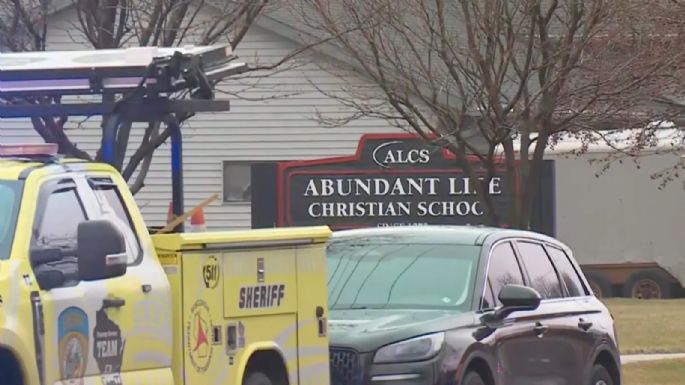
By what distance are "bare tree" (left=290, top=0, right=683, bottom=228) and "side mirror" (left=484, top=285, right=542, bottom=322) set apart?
159 inches

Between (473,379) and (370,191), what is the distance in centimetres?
1659

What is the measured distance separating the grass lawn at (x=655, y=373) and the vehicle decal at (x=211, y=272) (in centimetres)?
890

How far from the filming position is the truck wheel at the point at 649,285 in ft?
96.3

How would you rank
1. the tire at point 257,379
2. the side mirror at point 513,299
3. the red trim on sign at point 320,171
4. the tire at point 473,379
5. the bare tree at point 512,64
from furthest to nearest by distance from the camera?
the red trim on sign at point 320,171
the bare tree at point 512,64
the side mirror at point 513,299
the tire at point 473,379
the tire at point 257,379

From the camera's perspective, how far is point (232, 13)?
14.0 meters

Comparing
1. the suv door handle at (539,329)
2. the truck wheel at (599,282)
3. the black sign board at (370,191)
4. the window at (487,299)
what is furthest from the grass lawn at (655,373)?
the truck wheel at (599,282)

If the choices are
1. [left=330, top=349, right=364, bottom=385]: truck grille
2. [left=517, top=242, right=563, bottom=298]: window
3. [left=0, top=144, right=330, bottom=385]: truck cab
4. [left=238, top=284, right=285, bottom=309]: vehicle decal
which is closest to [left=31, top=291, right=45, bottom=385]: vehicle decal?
[left=0, top=144, right=330, bottom=385]: truck cab

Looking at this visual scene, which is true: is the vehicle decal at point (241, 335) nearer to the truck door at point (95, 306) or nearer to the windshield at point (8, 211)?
the truck door at point (95, 306)

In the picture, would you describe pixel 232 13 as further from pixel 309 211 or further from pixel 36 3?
pixel 309 211

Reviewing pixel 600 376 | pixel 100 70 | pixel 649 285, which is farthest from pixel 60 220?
pixel 649 285

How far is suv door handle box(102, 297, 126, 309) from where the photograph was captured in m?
7.00

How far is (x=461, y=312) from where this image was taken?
9.73 metres

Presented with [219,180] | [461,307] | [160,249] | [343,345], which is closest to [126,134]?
[160,249]

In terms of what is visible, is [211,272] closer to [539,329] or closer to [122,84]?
[122,84]
